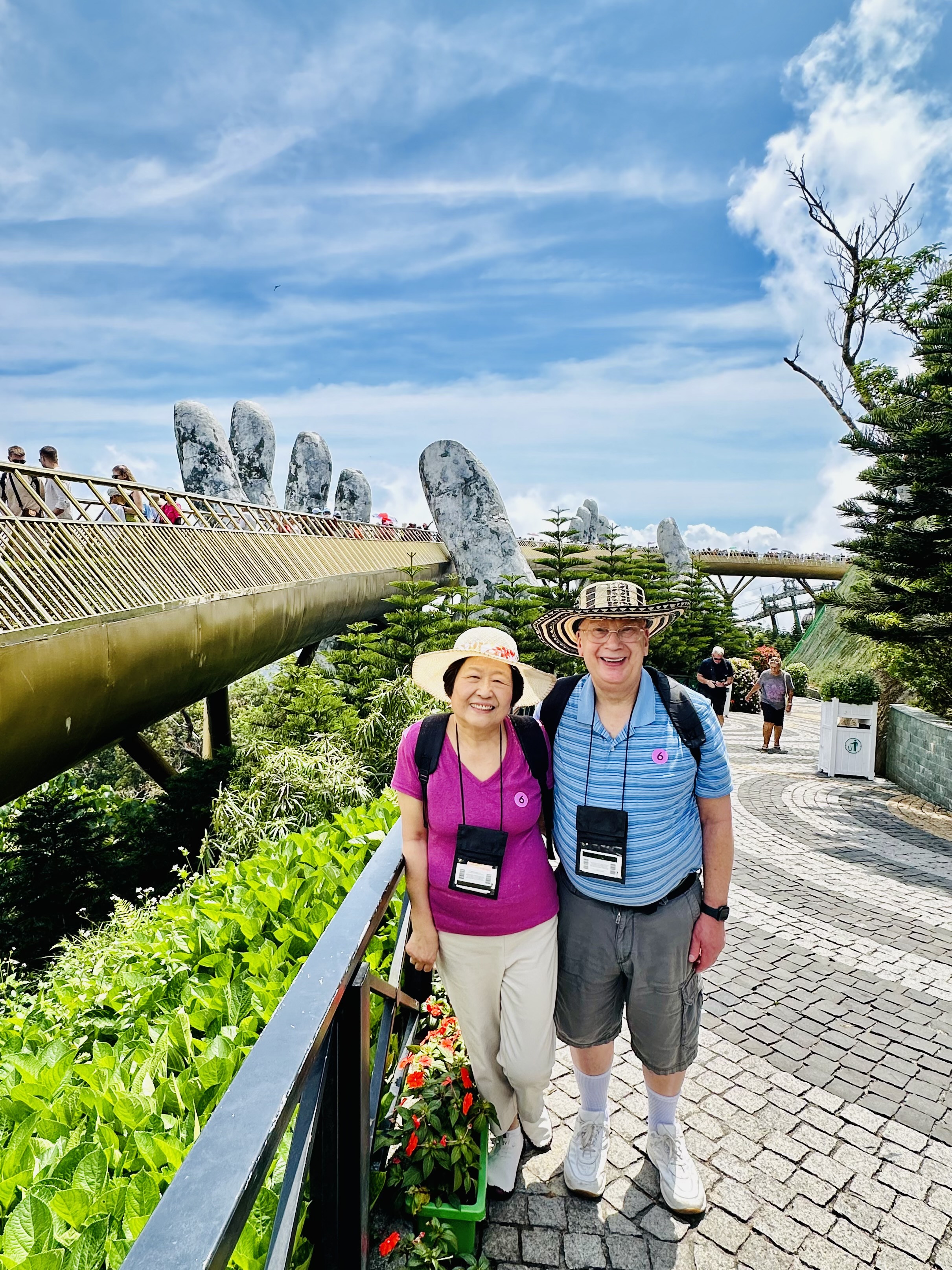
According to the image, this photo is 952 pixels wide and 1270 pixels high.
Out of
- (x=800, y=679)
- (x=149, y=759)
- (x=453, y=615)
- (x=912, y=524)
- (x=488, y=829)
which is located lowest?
(x=149, y=759)

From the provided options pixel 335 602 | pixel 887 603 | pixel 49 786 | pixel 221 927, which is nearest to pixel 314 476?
pixel 335 602

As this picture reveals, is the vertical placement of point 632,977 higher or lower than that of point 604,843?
lower

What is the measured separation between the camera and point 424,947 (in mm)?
Answer: 1961

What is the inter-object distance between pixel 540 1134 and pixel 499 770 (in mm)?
1328

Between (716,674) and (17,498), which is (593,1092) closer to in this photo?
(17,498)

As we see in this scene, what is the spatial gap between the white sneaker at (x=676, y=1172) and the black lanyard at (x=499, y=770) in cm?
120

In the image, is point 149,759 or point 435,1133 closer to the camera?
point 435,1133

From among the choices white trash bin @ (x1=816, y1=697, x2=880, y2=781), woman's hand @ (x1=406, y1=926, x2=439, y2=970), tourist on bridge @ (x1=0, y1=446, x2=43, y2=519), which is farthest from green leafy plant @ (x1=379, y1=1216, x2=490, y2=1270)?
white trash bin @ (x1=816, y1=697, x2=880, y2=781)

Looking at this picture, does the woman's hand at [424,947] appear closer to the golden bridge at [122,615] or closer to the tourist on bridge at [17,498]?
the golden bridge at [122,615]

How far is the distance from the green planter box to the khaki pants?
0.26 meters

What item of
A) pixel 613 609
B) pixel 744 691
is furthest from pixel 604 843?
pixel 744 691

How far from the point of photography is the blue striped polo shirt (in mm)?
1963

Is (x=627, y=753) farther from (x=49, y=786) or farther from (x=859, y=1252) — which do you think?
(x=49, y=786)

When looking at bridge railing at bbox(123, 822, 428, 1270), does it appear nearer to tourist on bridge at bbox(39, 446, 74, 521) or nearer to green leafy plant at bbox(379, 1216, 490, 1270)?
green leafy plant at bbox(379, 1216, 490, 1270)
